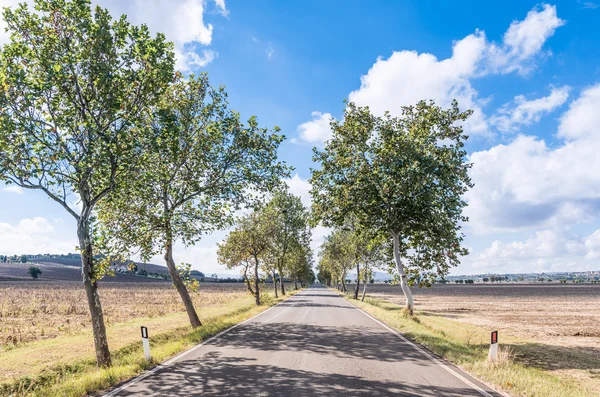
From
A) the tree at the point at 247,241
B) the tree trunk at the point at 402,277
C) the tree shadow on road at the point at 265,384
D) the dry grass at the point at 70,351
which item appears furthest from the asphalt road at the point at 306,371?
the tree at the point at 247,241

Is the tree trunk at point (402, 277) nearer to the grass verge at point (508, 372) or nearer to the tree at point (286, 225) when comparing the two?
the grass verge at point (508, 372)

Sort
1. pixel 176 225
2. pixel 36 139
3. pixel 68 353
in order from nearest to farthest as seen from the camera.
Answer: pixel 36 139 → pixel 68 353 → pixel 176 225

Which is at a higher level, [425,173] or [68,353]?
[425,173]

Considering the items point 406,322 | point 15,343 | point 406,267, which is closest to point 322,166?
point 406,267

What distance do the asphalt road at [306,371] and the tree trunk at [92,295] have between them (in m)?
2.35

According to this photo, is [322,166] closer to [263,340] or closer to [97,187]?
[263,340]

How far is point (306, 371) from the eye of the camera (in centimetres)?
948

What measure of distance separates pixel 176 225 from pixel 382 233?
12.1m

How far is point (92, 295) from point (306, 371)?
6.83 m

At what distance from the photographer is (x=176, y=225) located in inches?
706

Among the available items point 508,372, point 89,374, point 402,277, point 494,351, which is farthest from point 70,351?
point 402,277

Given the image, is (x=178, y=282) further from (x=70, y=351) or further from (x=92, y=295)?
(x=92, y=295)

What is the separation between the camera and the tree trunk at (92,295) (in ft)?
37.5

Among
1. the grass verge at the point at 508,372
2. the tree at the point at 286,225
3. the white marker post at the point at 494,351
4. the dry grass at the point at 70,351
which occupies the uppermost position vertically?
the tree at the point at 286,225
